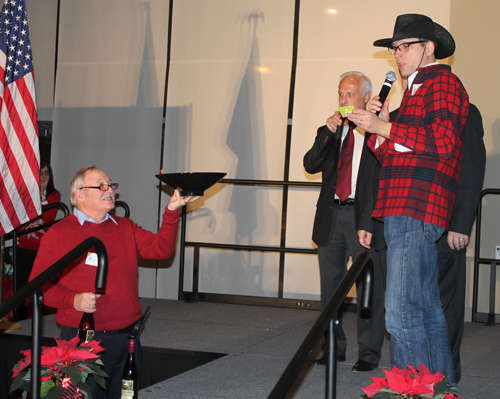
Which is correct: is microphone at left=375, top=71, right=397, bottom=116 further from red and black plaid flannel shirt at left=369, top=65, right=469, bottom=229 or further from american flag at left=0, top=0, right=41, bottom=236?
american flag at left=0, top=0, right=41, bottom=236

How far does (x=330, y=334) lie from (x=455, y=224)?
1118 millimetres

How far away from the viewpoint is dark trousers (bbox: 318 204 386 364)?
3087mm

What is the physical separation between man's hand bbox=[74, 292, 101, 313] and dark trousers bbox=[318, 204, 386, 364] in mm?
1394

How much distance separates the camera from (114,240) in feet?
8.34

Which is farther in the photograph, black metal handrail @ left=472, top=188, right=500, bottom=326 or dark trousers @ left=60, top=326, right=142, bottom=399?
black metal handrail @ left=472, top=188, right=500, bottom=326

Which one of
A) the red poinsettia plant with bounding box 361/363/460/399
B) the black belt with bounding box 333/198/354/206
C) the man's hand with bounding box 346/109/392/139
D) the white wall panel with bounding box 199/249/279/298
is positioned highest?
the man's hand with bounding box 346/109/392/139

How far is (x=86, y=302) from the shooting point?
7.30ft

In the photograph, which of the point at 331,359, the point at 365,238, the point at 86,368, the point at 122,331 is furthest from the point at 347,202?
the point at 86,368

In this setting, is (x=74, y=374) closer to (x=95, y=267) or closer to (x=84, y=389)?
(x=84, y=389)

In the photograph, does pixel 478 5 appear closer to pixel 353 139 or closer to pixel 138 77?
pixel 353 139

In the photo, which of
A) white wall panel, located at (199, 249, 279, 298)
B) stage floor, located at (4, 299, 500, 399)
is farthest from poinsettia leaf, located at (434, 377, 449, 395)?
white wall panel, located at (199, 249, 279, 298)

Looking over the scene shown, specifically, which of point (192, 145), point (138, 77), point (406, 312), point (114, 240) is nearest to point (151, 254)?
point (114, 240)

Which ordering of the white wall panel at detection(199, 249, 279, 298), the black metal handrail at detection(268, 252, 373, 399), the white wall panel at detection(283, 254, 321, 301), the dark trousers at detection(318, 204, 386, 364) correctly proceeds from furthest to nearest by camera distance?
the white wall panel at detection(199, 249, 279, 298) → the white wall panel at detection(283, 254, 321, 301) → the dark trousers at detection(318, 204, 386, 364) → the black metal handrail at detection(268, 252, 373, 399)

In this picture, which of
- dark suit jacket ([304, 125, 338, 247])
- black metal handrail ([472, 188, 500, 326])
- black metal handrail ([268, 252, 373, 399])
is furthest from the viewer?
black metal handrail ([472, 188, 500, 326])
